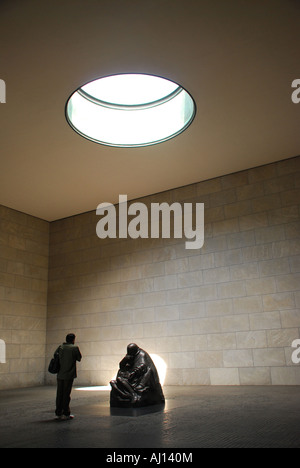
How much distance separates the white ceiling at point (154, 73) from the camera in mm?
6555

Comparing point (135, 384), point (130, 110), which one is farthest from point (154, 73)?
point (135, 384)

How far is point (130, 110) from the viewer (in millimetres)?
10812

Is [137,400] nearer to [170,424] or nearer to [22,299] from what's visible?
[170,424]

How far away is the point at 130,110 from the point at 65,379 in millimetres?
7216

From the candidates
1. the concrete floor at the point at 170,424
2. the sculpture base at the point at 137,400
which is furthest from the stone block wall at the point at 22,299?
the sculpture base at the point at 137,400

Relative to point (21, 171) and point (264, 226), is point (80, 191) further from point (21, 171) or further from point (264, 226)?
point (264, 226)

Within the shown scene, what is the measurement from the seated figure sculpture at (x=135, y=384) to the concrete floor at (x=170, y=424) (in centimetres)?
25

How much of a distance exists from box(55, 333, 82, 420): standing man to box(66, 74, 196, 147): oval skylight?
538cm

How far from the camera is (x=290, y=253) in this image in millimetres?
10719

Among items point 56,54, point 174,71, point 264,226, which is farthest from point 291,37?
point 264,226

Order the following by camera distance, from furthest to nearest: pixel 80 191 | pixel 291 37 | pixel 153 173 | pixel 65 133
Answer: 1. pixel 80 191
2. pixel 153 173
3. pixel 65 133
4. pixel 291 37

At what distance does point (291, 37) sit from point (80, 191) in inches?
315

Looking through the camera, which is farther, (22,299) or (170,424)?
(22,299)

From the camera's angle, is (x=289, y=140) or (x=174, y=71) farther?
(x=289, y=140)
